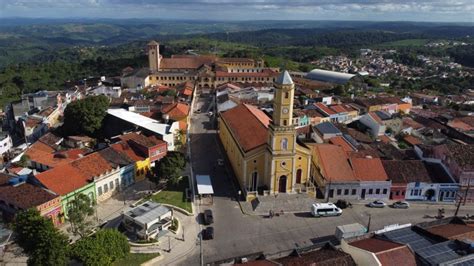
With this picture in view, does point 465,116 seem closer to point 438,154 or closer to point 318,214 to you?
point 438,154

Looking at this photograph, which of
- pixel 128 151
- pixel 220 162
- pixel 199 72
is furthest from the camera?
pixel 199 72

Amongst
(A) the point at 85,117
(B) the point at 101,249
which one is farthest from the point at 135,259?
(A) the point at 85,117

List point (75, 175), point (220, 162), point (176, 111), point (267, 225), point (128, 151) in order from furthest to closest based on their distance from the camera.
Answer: point (176, 111) < point (220, 162) < point (128, 151) < point (75, 175) < point (267, 225)

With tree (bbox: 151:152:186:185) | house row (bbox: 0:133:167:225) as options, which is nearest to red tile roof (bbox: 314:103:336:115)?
house row (bbox: 0:133:167:225)

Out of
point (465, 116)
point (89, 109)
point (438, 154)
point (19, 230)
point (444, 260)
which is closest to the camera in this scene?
point (444, 260)

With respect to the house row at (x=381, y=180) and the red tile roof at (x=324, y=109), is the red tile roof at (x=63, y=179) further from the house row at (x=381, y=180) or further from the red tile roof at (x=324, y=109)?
the red tile roof at (x=324, y=109)

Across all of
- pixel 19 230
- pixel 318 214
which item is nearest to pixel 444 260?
pixel 318 214

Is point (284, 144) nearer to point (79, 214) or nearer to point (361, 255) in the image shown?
point (361, 255)
